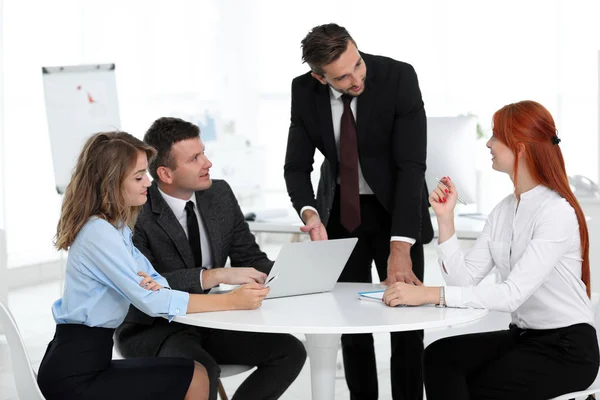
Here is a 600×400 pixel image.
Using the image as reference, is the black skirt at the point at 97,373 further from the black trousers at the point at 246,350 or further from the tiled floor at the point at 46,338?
the tiled floor at the point at 46,338

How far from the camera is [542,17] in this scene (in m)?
8.18

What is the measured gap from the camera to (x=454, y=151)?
3652mm

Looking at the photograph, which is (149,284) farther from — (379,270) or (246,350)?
(379,270)

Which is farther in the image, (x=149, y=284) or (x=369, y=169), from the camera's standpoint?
(x=369, y=169)

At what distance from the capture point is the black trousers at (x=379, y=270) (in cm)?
281

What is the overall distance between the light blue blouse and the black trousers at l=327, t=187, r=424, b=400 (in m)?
0.83

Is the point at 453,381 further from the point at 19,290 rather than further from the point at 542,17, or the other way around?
the point at 542,17

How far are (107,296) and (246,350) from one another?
1.77 feet

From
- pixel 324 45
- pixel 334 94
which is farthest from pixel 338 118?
pixel 324 45

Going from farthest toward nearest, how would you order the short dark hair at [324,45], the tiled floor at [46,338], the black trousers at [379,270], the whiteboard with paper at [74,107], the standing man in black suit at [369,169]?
the whiteboard with paper at [74,107] < the tiled floor at [46,338] < the black trousers at [379,270] < the standing man in black suit at [369,169] < the short dark hair at [324,45]

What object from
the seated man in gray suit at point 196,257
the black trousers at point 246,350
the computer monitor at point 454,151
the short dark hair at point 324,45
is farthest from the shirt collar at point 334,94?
the computer monitor at point 454,151

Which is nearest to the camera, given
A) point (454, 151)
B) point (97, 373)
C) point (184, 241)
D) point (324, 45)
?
point (97, 373)

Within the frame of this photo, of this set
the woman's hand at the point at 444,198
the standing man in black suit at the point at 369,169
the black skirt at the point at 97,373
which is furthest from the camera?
the standing man in black suit at the point at 369,169

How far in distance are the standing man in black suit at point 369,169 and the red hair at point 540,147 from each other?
1.69ft
